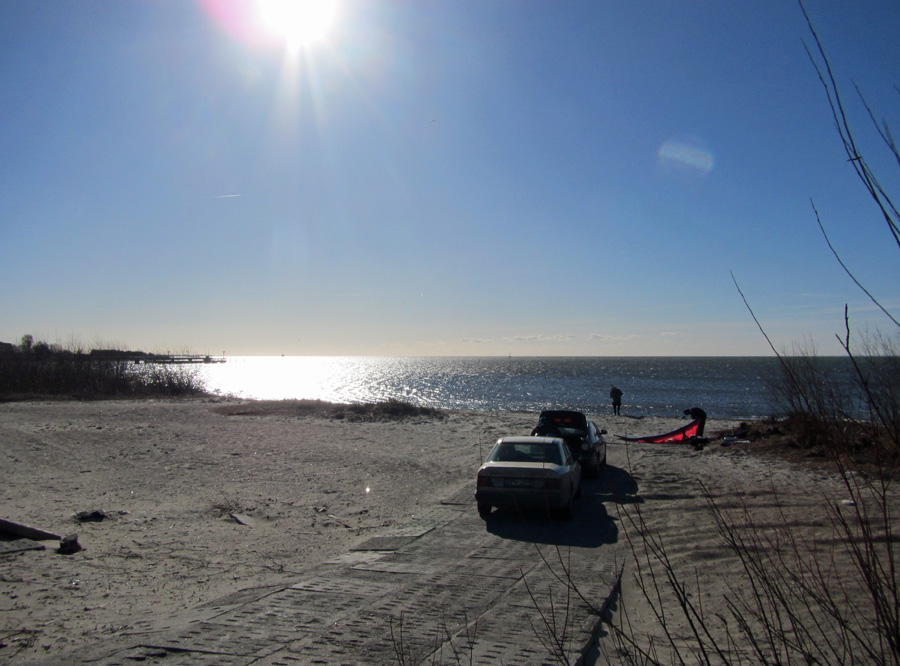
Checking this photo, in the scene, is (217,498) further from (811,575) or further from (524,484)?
(811,575)

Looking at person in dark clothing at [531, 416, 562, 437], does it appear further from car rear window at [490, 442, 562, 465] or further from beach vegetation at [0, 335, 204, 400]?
beach vegetation at [0, 335, 204, 400]

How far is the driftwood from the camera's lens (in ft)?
26.5

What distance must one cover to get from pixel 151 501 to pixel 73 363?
4052 centimetres

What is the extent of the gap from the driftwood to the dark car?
9.42 meters

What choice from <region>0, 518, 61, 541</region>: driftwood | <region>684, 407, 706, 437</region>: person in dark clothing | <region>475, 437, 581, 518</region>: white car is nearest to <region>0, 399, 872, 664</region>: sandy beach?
<region>0, 518, 61, 541</region>: driftwood

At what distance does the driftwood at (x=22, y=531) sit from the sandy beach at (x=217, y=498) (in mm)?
296

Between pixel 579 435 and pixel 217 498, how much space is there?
8396mm

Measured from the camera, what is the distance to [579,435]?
15.3 metres

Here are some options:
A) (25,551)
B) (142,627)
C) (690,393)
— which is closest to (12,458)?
(25,551)

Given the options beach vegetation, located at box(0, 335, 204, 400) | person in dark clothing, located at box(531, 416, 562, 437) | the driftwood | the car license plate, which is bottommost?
the driftwood

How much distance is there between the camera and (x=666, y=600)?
21.7 ft

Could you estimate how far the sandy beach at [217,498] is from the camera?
6.49 m

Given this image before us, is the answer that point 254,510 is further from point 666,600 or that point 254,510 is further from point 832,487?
point 832,487

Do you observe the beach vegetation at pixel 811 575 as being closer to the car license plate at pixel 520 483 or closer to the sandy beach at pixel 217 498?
the sandy beach at pixel 217 498
